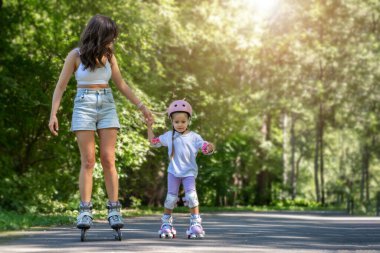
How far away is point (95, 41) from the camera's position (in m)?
9.26

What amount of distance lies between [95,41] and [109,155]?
1.24m

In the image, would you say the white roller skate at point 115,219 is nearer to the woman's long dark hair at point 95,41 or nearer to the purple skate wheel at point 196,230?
the purple skate wheel at point 196,230

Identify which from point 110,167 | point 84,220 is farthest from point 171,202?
point 84,220

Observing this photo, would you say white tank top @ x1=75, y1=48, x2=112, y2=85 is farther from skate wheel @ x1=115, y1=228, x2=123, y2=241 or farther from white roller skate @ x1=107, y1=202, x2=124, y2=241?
skate wheel @ x1=115, y1=228, x2=123, y2=241

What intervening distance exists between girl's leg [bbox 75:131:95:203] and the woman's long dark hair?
2.39 ft

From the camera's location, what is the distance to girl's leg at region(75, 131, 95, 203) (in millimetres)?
9188

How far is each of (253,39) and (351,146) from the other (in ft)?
124

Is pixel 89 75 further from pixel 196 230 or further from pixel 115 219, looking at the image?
pixel 196 230

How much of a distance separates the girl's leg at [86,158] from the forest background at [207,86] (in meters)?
2.84

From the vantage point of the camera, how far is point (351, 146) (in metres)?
71.4

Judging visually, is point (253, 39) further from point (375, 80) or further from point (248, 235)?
point (248, 235)

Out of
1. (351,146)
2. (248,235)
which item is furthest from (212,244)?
(351,146)

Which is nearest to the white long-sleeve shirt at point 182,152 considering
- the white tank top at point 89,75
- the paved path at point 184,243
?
the paved path at point 184,243

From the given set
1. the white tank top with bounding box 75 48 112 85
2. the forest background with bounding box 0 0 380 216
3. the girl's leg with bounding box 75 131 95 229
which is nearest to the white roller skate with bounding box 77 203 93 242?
the girl's leg with bounding box 75 131 95 229
